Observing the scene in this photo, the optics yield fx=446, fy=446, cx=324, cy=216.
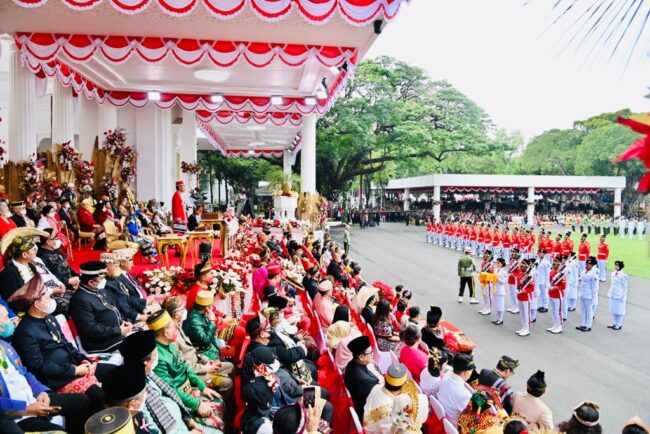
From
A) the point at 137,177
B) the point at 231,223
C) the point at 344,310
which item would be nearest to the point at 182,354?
the point at 344,310

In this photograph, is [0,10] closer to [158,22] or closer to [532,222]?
[158,22]

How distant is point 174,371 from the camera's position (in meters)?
3.47

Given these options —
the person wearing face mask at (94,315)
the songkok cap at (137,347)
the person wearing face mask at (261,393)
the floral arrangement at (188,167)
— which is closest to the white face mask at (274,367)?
the person wearing face mask at (261,393)

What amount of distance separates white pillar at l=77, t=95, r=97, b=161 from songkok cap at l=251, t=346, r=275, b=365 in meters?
11.6

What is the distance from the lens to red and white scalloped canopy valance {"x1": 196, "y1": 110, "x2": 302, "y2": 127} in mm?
16406

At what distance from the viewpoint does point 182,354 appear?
399 cm

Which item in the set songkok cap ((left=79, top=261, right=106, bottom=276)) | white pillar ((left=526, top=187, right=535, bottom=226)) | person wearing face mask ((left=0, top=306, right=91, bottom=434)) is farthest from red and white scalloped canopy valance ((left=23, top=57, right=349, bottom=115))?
white pillar ((left=526, top=187, right=535, bottom=226))

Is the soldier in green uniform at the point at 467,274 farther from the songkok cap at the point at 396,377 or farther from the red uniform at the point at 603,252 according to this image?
the songkok cap at the point at 396,377

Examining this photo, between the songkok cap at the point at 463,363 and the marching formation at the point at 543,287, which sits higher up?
the songkok cap at the point at 463,363

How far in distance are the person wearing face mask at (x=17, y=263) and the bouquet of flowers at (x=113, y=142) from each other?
9042mm

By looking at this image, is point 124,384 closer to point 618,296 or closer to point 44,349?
point 44,349

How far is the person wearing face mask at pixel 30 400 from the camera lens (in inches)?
102

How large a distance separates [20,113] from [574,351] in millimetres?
11492

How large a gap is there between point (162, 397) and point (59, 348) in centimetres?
83
